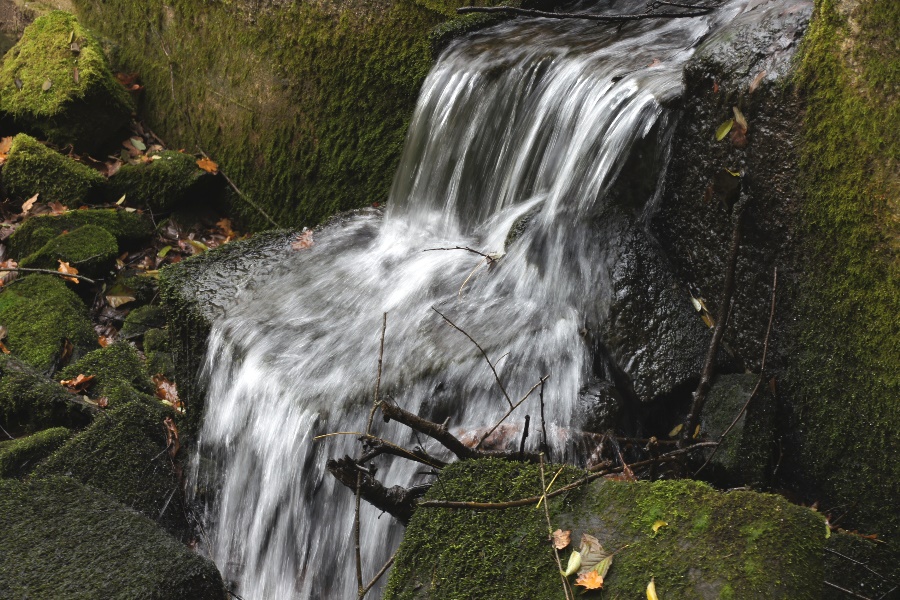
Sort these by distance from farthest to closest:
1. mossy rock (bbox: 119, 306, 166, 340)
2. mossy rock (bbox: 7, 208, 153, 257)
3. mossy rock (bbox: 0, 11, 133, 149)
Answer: mossy rock (bbox: 0, 11, 133, 149) < mossy rock (bbox: 7, 208, 153, 257) < mossy rock (bbox: 119, 306, 166, 340)

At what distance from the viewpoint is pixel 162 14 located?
7395 millimetres

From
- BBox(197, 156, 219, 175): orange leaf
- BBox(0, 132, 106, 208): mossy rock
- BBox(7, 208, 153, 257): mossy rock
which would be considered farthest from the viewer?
BBox(197, 156, 219, 175): orange leaf

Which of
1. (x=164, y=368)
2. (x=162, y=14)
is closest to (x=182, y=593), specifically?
(x=164, y=368)

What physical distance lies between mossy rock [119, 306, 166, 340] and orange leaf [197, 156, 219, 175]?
58.6 inches

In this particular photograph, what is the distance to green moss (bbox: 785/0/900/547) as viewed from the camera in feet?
9.64

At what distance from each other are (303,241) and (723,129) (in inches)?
99.4

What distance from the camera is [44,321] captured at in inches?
220

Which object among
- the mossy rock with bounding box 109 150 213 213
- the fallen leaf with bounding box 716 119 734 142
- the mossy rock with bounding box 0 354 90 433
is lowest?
the mossy rock with bounding box 0 354 90 433

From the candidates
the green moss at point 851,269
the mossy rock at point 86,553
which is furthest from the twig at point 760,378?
the mossy rock at point 86,553

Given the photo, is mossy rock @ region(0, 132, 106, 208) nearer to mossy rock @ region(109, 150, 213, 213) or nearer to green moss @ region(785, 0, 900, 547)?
mossy rock @ region(109, 150, 213, 213)

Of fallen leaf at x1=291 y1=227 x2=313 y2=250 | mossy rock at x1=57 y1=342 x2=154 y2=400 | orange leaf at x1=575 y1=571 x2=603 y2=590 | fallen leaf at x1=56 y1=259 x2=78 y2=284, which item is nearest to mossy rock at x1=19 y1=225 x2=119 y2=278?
fallen leaf at x1=56 y1=259 x2=78 y2=284

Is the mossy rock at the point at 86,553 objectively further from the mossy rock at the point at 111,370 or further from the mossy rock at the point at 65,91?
the mossy rock at the point at 65,91

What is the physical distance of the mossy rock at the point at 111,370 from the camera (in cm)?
498

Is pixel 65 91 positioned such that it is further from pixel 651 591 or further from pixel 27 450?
pixel 651 591
